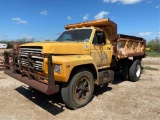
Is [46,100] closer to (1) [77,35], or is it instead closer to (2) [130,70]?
(1) [77,35]

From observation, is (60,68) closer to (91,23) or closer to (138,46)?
(91,23)

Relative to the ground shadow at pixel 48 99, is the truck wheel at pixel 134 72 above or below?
above

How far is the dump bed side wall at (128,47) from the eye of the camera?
7338 mm

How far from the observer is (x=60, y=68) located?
4.54 m

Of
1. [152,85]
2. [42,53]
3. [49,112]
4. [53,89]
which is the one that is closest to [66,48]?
[42,53]

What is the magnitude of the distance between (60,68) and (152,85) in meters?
5.37

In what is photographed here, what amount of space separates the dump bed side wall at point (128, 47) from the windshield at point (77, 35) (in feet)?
5.13

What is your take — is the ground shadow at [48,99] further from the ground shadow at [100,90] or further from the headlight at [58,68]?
the headlight at [58,68]

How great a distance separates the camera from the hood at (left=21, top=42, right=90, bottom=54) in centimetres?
471

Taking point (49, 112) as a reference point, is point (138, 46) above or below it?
above

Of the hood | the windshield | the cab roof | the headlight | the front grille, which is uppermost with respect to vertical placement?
the cab roof

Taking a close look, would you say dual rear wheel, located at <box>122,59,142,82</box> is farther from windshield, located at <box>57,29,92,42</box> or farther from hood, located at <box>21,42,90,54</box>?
hood, located at <box>21,42,90,54</box>

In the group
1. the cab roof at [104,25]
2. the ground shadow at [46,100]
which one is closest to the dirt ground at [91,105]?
the ground shadow at [46,100]

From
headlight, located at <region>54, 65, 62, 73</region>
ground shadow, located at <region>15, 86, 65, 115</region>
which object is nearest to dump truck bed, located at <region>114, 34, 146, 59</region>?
ground shadow, located at <region>15, 86, 65, 115</region>
